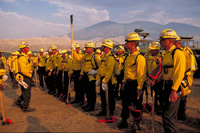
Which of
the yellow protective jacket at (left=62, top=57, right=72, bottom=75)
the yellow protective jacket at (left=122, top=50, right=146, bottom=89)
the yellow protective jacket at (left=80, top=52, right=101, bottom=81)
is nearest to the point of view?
the yellow protective jacket at (left=122, top=50, right=146, bottom=89)

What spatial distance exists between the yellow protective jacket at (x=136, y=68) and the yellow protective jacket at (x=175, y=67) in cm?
73

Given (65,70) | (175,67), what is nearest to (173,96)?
(175,67)

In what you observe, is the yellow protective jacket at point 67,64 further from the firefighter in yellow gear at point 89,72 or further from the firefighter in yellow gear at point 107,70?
the firefighter in yellow gear at point 107,70

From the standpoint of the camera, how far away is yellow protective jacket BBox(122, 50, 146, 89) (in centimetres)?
400

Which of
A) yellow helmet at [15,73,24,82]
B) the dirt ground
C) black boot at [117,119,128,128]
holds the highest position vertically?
yellow helmet at [15,73,24,82]

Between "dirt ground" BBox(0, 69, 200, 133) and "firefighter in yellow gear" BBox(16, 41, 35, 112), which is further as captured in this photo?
"firefighter in yellow gear" BBox(16, 41, 35, 112)

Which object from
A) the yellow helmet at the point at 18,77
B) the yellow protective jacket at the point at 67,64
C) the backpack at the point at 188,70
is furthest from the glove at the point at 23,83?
the backpack at the point at 188,70

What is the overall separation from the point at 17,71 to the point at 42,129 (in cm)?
264

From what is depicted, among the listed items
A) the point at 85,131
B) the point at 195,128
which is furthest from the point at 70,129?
the point at 195,128

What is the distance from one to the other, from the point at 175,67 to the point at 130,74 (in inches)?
55.2

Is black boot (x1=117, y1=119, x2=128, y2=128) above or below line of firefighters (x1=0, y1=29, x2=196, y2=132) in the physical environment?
below

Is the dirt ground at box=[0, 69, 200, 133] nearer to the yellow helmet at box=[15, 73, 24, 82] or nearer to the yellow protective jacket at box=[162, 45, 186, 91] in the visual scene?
the yellow helmet at box=[15, 73, 24, 82]

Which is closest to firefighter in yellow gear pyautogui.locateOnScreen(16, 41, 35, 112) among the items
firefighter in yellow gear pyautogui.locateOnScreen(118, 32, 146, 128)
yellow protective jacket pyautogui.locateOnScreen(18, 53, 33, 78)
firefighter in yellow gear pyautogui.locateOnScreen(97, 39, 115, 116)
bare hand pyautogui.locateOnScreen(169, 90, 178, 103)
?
yellow protective jacket pyautogui.locateOnScreen(18, 53, 33, 78)

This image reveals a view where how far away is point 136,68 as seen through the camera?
4.18 meters
